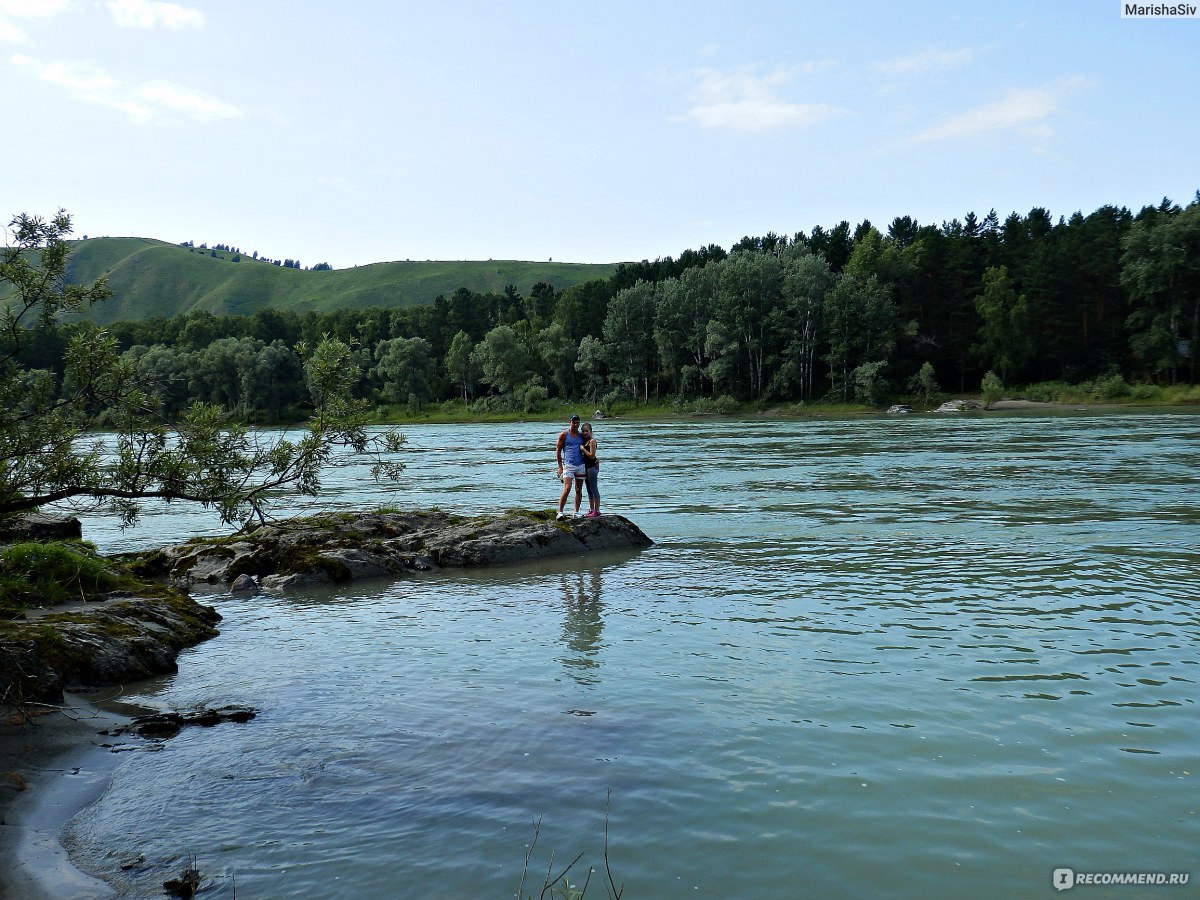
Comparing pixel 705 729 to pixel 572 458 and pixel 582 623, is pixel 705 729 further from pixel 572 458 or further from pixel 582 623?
pixel 572 458

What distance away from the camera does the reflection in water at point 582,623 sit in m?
10.2

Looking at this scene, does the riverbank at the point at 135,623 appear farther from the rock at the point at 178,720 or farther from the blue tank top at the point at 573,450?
the blue tank top at the point at 573,450

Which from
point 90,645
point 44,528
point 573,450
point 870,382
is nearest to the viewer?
point 90,645

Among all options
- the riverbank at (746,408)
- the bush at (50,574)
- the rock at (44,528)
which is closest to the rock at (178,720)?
the bush at (50,574)

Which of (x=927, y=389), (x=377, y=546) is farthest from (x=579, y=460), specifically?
(x=927, y=389)

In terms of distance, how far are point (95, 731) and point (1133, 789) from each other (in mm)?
9319

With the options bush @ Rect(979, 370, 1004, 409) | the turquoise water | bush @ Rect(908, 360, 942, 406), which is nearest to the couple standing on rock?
the turquoise water

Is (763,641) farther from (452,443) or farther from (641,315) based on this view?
(641,315)

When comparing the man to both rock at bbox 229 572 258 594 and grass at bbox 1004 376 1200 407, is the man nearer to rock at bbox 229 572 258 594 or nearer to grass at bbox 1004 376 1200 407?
rock at bbox 229 572 258 594

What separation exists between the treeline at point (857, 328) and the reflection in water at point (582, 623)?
2833 inches

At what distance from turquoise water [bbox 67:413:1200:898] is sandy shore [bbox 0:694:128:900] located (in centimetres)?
23

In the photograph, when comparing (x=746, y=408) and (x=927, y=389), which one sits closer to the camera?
(x=927, y=389)

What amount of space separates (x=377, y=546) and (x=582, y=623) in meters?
7.14

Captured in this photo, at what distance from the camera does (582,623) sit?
41.2ft
